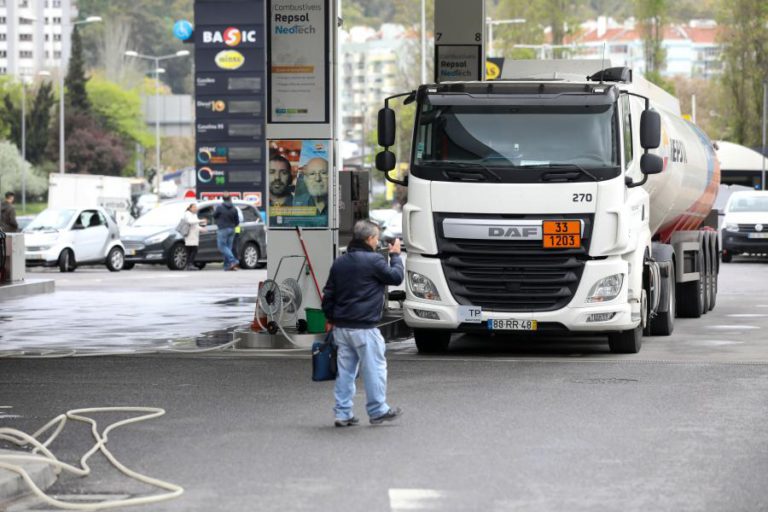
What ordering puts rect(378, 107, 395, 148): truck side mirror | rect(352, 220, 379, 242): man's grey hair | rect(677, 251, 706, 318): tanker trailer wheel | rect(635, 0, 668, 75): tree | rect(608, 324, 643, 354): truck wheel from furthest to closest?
rect(635, 0, 668, 75): tree < rect(677, 251, 706, 318): tanker trailer wheel < rect(608, 324, 643, 354): truck wheel < rect(378, 107, 395, 148): truck side mirror < rect(352, 220, 379, 242): man's grey hair

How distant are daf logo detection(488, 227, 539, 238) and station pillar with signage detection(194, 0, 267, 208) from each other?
3558 cm

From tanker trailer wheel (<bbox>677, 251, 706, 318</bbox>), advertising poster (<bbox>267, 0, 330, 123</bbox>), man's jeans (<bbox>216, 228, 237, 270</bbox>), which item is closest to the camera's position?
advertising poster (<bbox>267, 0, 330, 123</bbox>)

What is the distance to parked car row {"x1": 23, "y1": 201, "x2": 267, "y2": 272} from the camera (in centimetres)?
4153

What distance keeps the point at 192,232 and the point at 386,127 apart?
24927 mm

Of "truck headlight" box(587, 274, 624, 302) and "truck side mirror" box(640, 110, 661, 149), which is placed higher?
"truck side mirror" box(640, 110, 661, 149)

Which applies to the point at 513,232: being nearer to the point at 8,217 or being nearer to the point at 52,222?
the point at 8,217

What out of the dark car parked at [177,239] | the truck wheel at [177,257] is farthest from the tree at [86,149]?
the truck wheel at [177,257]

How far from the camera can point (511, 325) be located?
698 inches

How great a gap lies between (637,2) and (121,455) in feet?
321

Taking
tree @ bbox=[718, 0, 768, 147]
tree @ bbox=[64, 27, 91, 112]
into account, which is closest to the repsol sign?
tree @ bbox=[718, 0, 768, 147]

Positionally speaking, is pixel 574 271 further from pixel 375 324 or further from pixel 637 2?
pixel 637 2

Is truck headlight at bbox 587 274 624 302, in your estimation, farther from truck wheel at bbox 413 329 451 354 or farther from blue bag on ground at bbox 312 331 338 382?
blue bag on ground at bbox 312 331 338 382

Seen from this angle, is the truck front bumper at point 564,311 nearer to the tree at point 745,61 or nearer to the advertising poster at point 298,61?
the advertising poster at point 298,61

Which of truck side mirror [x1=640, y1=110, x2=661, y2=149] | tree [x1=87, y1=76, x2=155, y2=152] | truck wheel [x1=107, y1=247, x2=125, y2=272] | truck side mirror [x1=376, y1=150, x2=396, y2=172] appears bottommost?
truck wheel [x1=107, y1=247, x2=125, y2=272]
